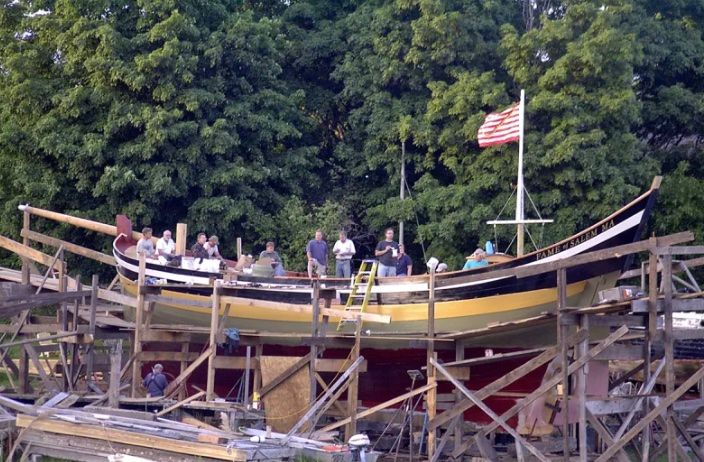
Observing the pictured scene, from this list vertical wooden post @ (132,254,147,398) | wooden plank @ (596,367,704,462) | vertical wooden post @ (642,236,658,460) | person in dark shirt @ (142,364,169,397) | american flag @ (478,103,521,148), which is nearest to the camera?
wooden plank @ (596,367,704,462)

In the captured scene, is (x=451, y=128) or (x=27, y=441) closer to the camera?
(x=27, y=441)

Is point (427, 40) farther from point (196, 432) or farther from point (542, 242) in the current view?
point (196, 432)

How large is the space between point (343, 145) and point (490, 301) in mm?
11352

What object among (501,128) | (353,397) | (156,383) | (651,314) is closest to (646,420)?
(651,314)

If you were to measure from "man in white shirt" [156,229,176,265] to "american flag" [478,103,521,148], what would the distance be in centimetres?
668

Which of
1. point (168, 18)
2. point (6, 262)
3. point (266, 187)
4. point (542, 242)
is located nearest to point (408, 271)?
point (542, 242)

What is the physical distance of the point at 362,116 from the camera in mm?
29500

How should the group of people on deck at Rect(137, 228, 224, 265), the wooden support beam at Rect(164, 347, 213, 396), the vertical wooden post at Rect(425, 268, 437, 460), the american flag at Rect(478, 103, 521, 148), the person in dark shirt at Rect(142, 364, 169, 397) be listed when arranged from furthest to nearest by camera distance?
the american flag at Rect(478, 103, 521, 148)
the group of people on deck at Rect(137, 228, 224, 265)
the person in dark shirt at Rect(142, 364, 169, 397)
the wooden support beam at Rect(164, 347, 213, 396)
the vertical wooden post at Rect(425, 268, 437, 460)

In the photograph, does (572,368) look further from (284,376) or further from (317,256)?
(317,256)

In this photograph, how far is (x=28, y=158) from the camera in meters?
27.3

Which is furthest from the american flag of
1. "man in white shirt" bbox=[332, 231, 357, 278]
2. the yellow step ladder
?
the yellow step ladder

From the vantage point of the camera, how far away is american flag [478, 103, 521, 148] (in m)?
23.2

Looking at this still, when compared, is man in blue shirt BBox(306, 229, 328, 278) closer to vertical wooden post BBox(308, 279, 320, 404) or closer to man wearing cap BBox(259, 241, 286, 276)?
man wearing cap BBox(259, 241, 286, 276)

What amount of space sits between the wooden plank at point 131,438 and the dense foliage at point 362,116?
1158cm
